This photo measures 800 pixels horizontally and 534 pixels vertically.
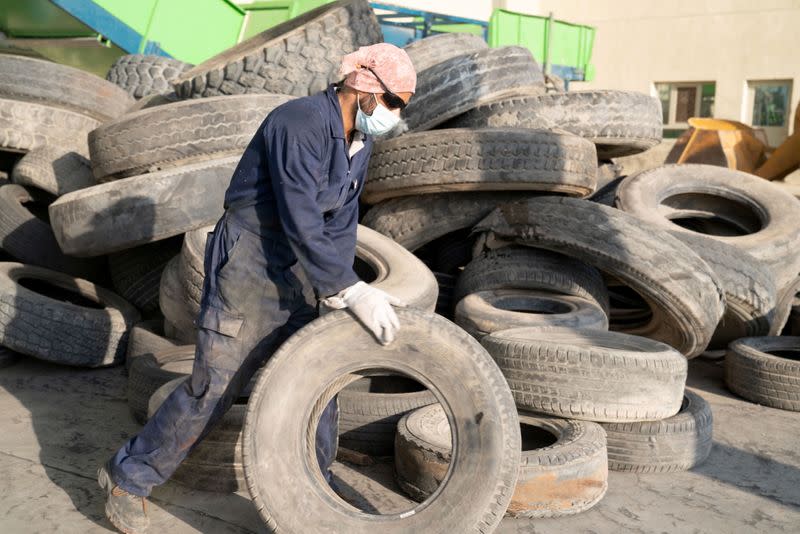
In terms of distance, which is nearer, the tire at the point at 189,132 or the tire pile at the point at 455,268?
the tire pile at the point at 455,268

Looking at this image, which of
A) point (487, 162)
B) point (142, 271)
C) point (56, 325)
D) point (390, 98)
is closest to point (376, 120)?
point (390, 98)

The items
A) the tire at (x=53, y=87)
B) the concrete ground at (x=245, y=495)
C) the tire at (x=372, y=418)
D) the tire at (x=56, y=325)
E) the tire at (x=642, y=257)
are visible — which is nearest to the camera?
the concrete ground at (x=245, y=495)

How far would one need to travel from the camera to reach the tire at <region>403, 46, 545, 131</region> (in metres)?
5.51

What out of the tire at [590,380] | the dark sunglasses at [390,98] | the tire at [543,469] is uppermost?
the dark sunglasses at [390,98]

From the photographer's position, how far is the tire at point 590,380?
3426 mm

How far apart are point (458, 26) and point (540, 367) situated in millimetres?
12087

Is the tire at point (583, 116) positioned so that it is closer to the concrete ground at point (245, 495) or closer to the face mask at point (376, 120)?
the concrete ground at point (245, 495)

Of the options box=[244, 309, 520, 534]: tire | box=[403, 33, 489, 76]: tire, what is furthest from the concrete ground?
box=[403, 33, 489, 76]: tire

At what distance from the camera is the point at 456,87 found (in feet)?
18.1

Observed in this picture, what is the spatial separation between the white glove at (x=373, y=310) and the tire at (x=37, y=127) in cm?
440

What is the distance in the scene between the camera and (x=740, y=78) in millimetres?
17703

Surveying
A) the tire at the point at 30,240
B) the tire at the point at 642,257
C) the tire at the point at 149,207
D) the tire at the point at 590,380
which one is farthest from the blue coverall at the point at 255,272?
the tire at the point at 30,240

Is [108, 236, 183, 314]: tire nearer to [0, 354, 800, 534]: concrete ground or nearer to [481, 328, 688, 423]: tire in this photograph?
[0, 354, 800, 534]: concrete ground

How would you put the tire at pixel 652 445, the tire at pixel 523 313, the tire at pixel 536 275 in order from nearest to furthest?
the tire at pixel 652 445 < the tire at pixel 523 313 < the tire at pixel 536 275
